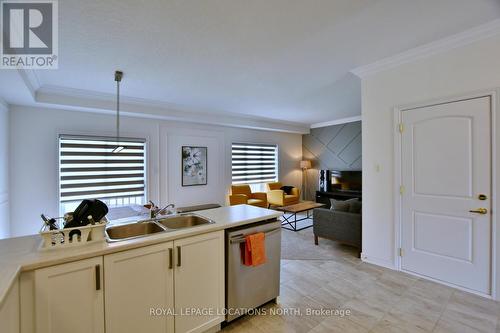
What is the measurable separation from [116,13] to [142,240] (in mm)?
1913

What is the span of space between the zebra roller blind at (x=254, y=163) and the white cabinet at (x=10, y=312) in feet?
18.3

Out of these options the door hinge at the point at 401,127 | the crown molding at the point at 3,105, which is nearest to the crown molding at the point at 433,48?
the door hinge at the point at 401,127

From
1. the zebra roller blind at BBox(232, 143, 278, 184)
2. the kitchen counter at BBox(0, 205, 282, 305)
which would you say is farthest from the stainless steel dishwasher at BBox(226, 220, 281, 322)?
the zebra roller blind at BBox(232, 143, 278, 184)

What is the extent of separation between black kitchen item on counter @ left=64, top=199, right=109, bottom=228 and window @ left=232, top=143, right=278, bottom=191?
507 centimetres

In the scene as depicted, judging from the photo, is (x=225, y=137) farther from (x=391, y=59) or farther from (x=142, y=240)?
(x=142, y=240)

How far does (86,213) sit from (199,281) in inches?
38.5

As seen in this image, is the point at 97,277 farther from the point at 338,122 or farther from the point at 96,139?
the point at 338,122

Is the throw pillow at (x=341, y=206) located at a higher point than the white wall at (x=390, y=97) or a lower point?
lower

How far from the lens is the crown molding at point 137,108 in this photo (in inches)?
148

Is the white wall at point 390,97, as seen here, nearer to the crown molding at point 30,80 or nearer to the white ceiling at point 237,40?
the white ceiling at point 237,40

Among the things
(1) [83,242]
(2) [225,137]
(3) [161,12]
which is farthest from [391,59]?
(2) [225,137]

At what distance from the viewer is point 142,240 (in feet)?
5.15

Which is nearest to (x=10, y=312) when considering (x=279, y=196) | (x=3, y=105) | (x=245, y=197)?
(x=3, y=105)

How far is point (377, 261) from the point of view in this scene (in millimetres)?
3139
